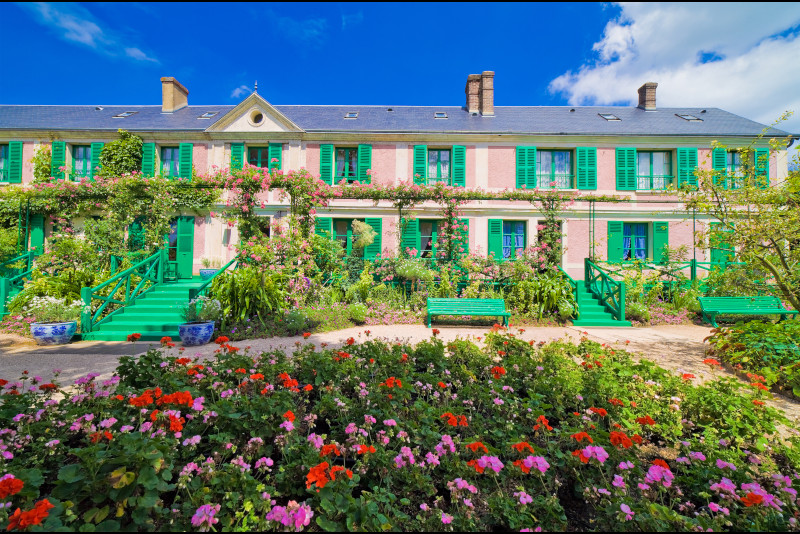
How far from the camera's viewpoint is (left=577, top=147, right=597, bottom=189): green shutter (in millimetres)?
12828

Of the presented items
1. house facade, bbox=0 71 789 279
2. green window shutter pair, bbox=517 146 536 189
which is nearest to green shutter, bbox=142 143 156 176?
house facade, bbox=0 71 789 279

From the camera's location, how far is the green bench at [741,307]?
24.1 feet

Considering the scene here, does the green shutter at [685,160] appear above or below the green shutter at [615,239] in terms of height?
above

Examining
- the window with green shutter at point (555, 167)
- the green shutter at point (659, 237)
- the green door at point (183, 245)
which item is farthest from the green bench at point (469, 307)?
the green door at point (183, 245)

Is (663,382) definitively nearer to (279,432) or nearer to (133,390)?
(279,432)

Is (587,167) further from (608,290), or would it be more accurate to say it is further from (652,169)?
(608,290)

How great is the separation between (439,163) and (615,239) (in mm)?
7003

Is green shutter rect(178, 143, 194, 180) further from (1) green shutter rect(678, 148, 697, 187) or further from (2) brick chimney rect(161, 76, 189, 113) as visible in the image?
(1) green shutter rect(678, 148, 697, 187)

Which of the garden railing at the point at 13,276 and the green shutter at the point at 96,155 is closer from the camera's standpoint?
the garden railing at the point at 13,276

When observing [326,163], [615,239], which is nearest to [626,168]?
[615,239]

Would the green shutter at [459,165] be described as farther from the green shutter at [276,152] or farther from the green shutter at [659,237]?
the green shutter at [659,237]

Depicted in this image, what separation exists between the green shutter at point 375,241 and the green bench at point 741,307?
29.4 feet

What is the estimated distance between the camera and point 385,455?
6.05 ft

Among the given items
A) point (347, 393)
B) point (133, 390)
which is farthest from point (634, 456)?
point (133, 390)
